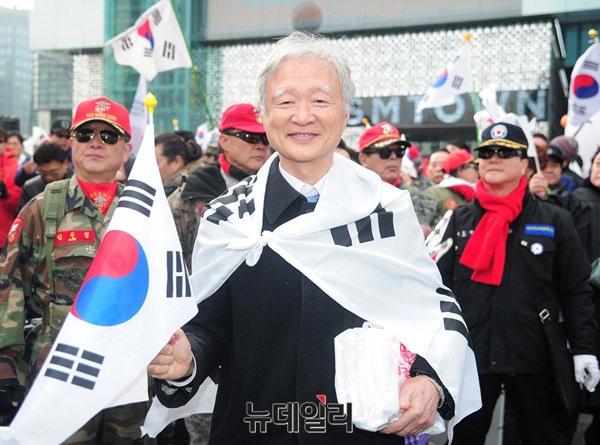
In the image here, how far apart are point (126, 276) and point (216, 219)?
0.66m

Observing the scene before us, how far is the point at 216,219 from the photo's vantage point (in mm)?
2480

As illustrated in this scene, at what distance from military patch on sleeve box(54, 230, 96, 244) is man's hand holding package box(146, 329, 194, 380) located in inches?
75.6

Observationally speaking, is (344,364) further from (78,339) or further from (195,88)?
(195,88)

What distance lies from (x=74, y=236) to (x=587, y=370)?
3429 mm

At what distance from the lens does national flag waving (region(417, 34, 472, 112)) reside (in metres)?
9.55

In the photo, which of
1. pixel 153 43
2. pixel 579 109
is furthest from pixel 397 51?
pixel 153 43

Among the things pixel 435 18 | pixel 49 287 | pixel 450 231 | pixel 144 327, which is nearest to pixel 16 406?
pixel 49 287

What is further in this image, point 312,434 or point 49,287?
point 49,287

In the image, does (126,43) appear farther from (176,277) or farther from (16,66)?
(16,66)

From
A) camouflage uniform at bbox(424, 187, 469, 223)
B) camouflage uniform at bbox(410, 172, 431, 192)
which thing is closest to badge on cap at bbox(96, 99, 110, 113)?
camouflage uniform at bbox(424, 187, 469, 223)

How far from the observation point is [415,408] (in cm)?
212

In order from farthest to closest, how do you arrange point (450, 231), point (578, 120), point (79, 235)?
point (578, 120) < point (450, 231) < point (79, 235)

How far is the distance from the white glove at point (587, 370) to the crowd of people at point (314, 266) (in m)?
0.01

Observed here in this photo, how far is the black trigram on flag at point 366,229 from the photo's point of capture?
2.40 metres
